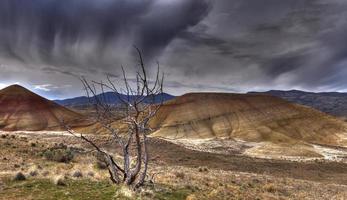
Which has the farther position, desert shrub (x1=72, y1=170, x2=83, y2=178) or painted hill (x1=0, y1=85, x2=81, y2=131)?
painted hill (x1=0, y1=85, x2=81, y2=131)

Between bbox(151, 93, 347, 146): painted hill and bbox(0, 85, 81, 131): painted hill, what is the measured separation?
123 feet

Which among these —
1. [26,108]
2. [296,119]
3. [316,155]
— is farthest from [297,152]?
[26,108]

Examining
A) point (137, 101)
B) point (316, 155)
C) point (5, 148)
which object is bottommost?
point (316, 155)

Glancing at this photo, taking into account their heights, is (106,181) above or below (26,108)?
below

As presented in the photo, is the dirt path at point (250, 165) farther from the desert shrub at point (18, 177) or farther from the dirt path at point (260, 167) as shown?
the desert shrub at point (18, 177)

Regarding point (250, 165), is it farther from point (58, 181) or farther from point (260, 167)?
point (58, 181)

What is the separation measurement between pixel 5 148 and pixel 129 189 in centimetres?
2195

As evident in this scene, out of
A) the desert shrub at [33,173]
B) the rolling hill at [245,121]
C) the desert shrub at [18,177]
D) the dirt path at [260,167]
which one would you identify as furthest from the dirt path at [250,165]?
the rolling hill at [245,121]

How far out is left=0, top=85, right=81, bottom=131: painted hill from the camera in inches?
4596

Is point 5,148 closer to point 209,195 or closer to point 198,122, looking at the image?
point 209,195

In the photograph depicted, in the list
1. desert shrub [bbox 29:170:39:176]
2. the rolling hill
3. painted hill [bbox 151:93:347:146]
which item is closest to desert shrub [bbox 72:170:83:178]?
desert shrub [bbox 29:170:39:176]

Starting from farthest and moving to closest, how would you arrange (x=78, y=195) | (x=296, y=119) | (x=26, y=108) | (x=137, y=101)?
(x=26, y=108), (x=296, y=119), (x=137, y=101), (x=78, y=195)

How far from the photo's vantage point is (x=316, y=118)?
4412 inches

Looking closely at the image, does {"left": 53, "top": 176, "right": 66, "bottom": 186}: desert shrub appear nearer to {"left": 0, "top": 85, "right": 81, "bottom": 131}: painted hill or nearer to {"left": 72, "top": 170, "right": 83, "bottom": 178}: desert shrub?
{"left": 72, "top": 170, "right": 83, "bottom": 178}: desert shrub
